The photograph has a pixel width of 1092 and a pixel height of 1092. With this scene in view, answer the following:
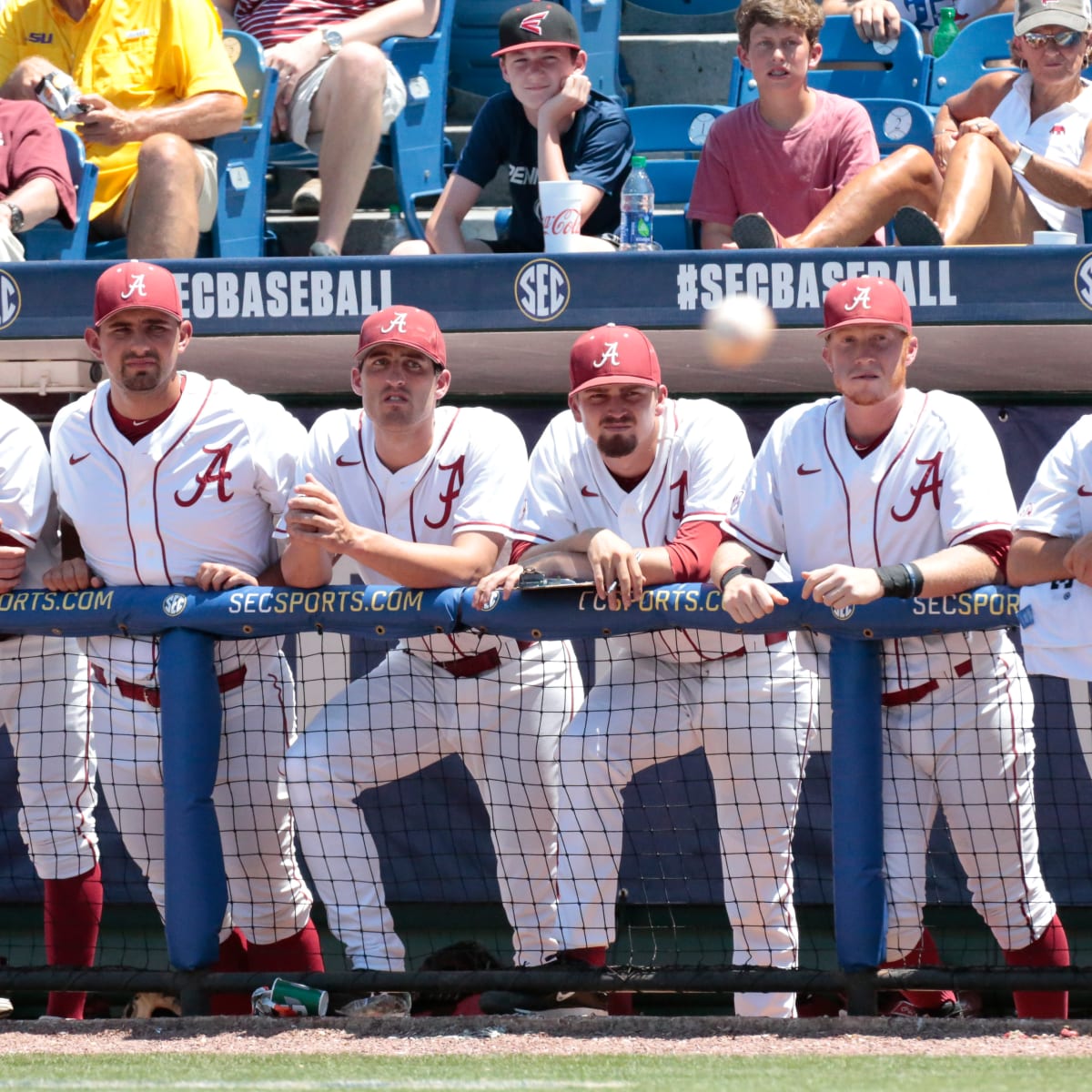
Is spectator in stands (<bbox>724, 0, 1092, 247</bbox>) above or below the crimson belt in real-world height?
above

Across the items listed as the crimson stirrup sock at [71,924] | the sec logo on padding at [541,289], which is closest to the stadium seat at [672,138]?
the sec logo on padding at [541,289]

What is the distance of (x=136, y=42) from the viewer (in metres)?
5.66

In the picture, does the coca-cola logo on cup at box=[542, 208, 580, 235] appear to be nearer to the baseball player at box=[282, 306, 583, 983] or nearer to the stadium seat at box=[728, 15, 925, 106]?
the baseball player at box=[282, 306, 583, 983]

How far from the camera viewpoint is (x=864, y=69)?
624 centimetres

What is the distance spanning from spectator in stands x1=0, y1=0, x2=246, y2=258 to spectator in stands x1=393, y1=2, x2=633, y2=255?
0.73 m

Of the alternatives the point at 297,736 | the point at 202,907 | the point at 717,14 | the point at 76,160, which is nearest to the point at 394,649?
the point at 297,736

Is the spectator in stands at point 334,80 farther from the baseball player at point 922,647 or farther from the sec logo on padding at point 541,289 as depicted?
the baseball player at point 922,647

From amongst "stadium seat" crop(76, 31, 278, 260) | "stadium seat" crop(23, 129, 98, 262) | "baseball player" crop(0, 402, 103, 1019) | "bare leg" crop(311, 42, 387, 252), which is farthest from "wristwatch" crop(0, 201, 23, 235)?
"baseball player" crop(0, 402, 103, 1019)

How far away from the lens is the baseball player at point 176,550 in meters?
3.79

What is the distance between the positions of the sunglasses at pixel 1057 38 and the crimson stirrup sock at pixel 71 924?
356 cm

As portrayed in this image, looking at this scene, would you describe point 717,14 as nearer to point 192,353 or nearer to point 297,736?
point 192,353

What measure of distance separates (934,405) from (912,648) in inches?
21.4

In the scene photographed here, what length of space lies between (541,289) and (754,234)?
60 cm

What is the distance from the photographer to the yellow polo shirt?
217 inches
